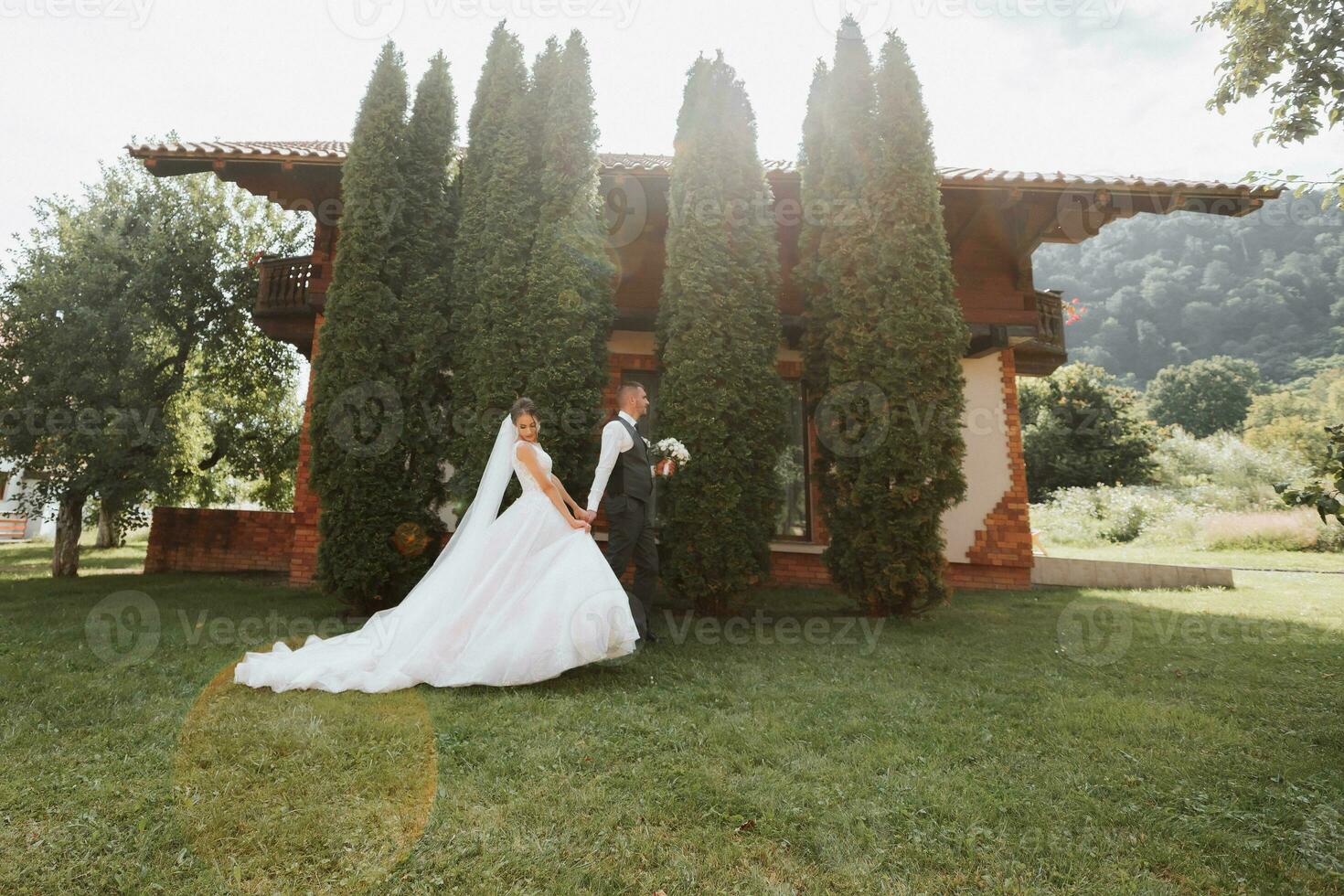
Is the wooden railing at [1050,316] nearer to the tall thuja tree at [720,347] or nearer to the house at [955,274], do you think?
the house at [955,274]

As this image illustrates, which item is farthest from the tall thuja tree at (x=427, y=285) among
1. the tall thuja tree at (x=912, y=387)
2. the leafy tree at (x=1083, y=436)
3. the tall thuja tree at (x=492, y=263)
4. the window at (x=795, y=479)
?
the leafy tree at (x=1083, y=436)

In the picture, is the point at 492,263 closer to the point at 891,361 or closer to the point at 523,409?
the point at 523,409

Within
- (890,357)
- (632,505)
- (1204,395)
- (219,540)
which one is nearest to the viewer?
(632,505)

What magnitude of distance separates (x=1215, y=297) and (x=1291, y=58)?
59.7 meters

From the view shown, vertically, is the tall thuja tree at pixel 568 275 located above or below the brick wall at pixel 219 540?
above

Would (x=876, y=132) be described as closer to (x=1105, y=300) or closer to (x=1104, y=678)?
(x=1104, y=678)

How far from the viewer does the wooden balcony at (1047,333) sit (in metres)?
9.88

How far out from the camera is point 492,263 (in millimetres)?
6848

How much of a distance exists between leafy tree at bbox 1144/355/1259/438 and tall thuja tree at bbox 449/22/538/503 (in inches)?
1872

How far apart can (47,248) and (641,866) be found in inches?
527

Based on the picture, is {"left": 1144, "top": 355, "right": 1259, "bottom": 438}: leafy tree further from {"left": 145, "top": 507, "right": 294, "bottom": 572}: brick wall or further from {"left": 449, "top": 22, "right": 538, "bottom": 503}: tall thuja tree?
{"left": 145, "top": 507, "right": 294, "bottom": 572}: brick wall

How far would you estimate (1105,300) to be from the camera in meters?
52.4

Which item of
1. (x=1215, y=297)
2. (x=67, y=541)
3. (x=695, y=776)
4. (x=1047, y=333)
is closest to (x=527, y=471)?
(x=695, y=776)

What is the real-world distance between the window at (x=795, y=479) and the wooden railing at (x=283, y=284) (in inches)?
279
